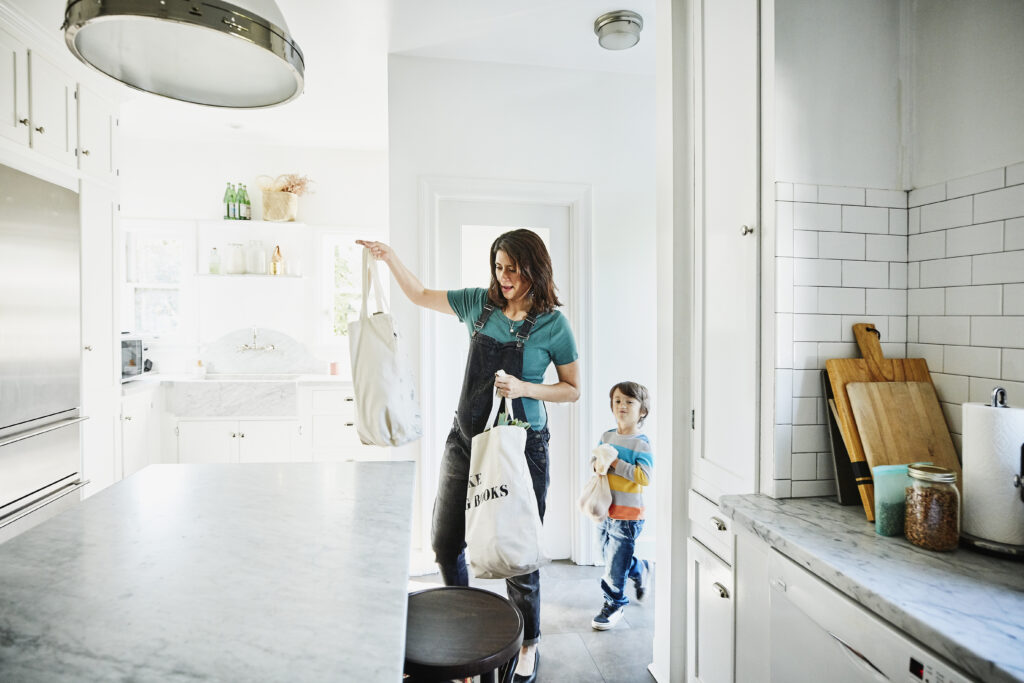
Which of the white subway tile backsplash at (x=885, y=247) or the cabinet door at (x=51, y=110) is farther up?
the cabinet door at (x=51, y=110)

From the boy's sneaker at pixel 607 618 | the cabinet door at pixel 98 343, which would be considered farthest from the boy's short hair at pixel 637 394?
the cabinet door at pixel 98 343

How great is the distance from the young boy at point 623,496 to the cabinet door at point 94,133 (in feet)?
9.33

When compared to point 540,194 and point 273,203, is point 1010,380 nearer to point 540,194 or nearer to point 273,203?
point 540,194

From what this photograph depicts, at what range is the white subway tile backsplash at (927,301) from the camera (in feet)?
4.51

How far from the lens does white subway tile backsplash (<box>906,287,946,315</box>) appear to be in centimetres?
138

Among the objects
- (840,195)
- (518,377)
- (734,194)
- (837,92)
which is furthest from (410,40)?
(840,195)

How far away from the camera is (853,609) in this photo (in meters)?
0.97

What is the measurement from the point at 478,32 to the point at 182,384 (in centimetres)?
307

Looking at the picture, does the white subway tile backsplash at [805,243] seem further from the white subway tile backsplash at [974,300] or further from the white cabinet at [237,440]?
the white cabinet at [237,440]

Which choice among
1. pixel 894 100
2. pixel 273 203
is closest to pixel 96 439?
pixel 273 203

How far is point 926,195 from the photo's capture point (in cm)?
141

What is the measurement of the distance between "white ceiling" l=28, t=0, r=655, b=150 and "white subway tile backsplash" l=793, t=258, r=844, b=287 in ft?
5.19

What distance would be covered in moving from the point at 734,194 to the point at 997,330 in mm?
665

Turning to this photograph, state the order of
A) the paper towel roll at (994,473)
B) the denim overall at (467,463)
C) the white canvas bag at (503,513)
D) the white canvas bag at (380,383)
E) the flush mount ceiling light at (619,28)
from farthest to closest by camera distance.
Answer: the flush mount ceiling light at (619,28) < the denim overall at (467,463) < the white canvas bag at (380,383) < the white canvas bag at (503,513) < the paper towel roll at (994,473)
